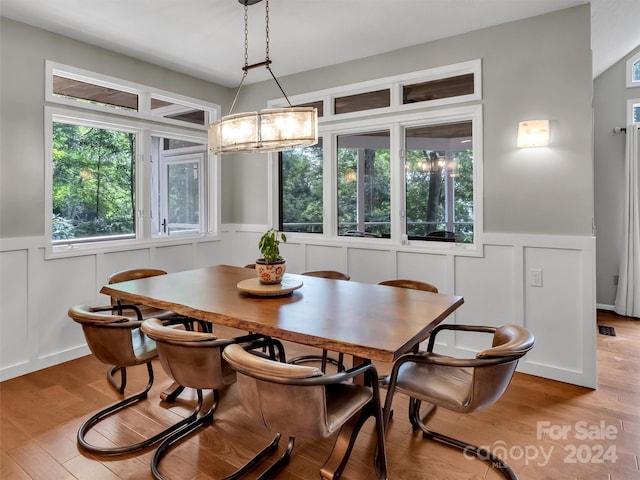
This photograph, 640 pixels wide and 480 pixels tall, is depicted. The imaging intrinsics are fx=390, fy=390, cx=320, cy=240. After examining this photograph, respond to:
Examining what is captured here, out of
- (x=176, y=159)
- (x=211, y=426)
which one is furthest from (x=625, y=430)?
(x=176, y=159)

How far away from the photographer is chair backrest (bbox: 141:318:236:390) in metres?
1.88

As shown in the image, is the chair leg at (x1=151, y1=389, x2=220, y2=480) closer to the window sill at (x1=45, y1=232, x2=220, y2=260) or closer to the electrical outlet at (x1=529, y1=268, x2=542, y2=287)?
the window sill at (x1=45, y1=232, x2=220, y2=260)

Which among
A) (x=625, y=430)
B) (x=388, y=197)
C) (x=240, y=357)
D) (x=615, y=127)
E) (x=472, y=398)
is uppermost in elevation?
(x=615, y=127)

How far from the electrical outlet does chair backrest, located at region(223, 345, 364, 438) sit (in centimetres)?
234

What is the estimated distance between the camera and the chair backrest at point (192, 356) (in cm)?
188

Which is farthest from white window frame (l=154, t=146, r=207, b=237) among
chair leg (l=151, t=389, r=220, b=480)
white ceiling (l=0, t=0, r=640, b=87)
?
chair leg (l=151, t=389, r=220, b=480)

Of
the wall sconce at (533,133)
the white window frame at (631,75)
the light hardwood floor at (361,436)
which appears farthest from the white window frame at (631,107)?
the light hardwood floor at (361,436)

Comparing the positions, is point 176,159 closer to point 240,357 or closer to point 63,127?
point 63,127

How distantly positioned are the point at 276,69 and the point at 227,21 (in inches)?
45.7

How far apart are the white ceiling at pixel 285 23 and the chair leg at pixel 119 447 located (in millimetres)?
2737

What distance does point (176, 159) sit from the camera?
4.61 meters

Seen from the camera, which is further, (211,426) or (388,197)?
(388,197)

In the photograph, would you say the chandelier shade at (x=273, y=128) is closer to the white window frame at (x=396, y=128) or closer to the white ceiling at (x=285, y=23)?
the white ceiling at (x=285, y=23)

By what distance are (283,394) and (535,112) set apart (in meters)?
2.96
